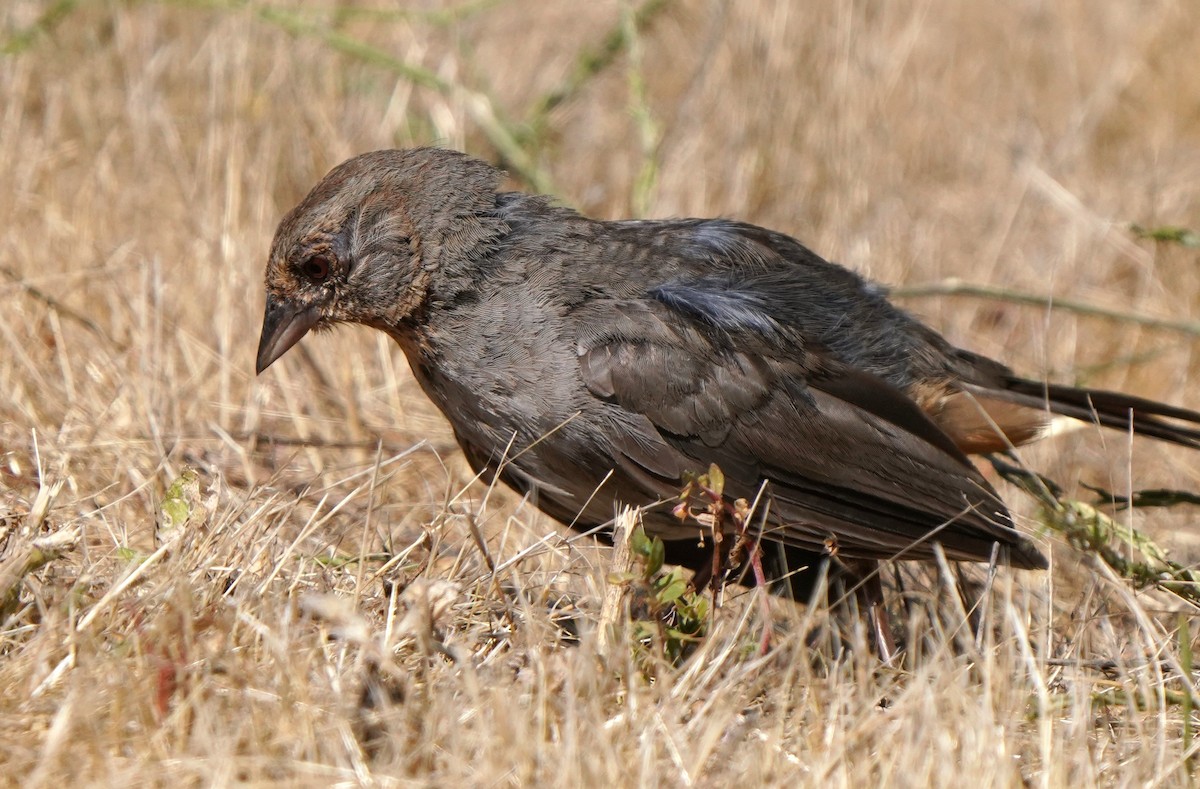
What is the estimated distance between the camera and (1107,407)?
14.2 ft

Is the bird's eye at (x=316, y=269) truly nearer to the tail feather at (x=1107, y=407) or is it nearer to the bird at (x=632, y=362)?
the bird at (x=632, y=362)

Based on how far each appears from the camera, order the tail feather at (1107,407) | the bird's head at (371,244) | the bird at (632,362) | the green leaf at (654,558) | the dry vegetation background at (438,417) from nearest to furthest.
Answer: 1. the dry vegetation background at (438,417)
2. the green leaf at (654,558)
3. the bird at (632,362)
4. the bird's head at (371,244)
5. the tail feather at (1107,407)

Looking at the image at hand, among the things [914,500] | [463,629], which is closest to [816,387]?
[914,500]

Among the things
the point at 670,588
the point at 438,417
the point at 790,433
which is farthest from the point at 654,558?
the point at 438,417

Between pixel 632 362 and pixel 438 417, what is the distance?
177 cm

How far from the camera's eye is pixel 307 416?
5039 millimetres

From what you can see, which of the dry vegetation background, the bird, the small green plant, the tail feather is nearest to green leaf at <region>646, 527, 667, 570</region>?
the small green plant

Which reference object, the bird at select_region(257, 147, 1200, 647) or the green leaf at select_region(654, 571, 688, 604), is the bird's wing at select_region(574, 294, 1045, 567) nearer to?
the bird at select_region(257, 147, 1200, 647)

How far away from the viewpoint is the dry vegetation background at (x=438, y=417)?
2.81 meters

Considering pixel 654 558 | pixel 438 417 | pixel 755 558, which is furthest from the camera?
pixel 438 417

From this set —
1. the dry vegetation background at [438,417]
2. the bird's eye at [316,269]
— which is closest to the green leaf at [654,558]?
the dry vegetation background at [438,417]

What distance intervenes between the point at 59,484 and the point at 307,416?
1681 millimetres

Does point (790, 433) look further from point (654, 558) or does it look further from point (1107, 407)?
point (1107, 407)

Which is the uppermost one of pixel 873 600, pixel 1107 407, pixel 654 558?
pixel 1107 407
